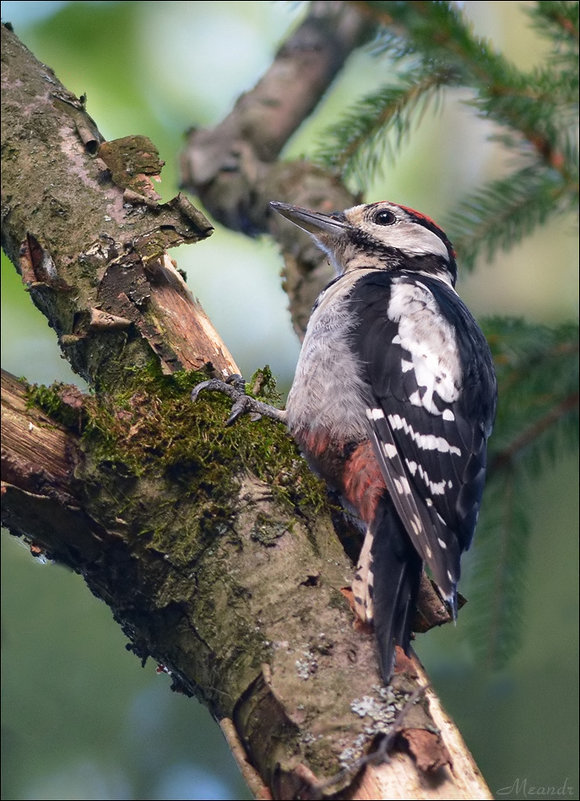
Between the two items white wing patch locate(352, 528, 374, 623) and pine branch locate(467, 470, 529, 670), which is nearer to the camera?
white wing patch locate(352, 528, 374, 623)

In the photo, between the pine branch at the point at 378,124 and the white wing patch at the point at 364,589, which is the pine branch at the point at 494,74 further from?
the white wing patch at the point at 364,589

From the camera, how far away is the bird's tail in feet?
5.76

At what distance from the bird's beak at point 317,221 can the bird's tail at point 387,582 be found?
1.43m

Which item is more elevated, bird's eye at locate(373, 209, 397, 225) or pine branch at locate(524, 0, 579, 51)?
pine branch at locate(524, 0, 579, 51)

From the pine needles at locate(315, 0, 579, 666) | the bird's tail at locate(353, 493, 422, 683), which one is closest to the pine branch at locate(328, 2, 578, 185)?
the pine needles at locate(315, 0, 579, 666)

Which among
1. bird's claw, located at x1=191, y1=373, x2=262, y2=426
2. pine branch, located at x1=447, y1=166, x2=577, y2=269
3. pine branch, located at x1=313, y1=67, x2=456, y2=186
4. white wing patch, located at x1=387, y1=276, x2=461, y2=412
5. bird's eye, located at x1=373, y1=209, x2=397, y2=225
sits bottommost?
bird's claw, located at x1=191, y1=373, x2=262, y2=426

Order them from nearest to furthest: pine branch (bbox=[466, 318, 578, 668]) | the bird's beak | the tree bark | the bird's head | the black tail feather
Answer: the tree bark, the black tail feather, pine branch (bbox=[466, 318, 578, 668]), the bird's beak, the bird's head

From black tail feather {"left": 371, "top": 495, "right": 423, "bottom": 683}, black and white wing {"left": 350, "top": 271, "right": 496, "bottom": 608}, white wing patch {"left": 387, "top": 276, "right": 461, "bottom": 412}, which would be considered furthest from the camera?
white wing patch {"left": 387, "top": 276, "right": 461, "bottom": 412}

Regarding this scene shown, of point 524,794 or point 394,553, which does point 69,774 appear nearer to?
point 524,794

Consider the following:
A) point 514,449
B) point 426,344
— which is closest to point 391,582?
point 426,344

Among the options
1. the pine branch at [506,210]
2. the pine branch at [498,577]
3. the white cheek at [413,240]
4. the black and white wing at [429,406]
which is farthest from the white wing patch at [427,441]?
the white cheek at [413,240]

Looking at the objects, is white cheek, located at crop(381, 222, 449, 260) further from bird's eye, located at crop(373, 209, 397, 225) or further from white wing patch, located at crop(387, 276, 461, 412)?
white wing patch, located at crop(387, 276, 461, 412)

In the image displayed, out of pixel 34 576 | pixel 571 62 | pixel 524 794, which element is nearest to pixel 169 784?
pixel 34 576

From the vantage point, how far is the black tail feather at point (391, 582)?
1.75 m
